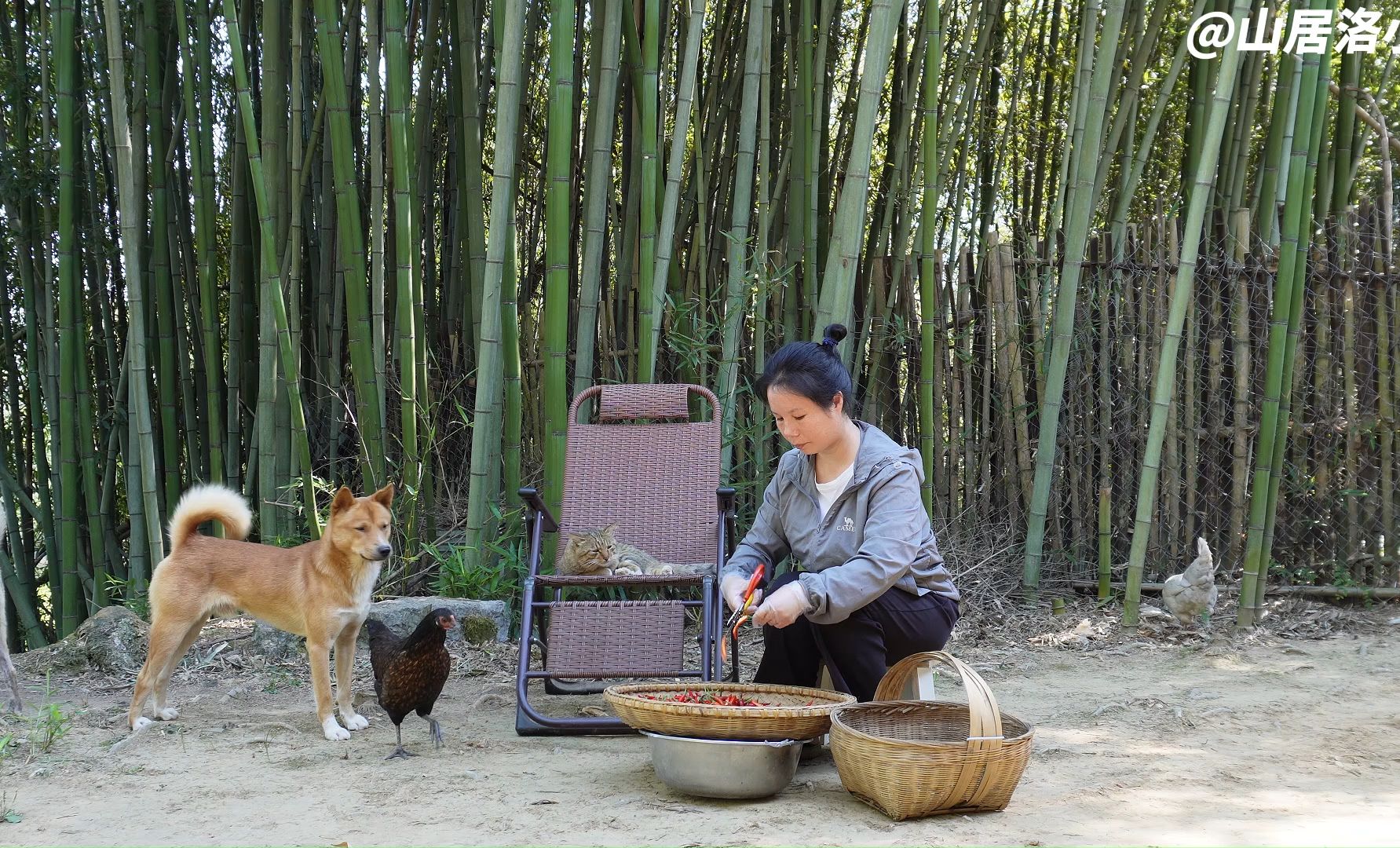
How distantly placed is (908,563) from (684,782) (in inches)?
24.9

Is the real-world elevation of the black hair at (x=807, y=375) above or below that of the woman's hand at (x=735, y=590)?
above

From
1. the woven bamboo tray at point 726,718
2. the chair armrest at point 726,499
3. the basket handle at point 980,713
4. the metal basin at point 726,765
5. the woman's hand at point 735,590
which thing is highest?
the chair armrest at point 726,499

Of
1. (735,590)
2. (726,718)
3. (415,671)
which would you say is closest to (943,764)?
(726,718)

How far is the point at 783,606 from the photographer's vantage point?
2141 mm

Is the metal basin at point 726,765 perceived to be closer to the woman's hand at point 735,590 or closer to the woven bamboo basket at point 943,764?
the woven bamboo basket at point 943,764

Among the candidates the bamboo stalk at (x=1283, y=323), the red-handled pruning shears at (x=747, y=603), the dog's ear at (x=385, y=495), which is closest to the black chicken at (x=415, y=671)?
the dog's ear at (x=385, y=495)

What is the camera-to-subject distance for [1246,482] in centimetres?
453

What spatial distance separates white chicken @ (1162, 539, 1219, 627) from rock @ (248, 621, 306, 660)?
3.17 m

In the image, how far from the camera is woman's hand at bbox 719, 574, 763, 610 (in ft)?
7.86

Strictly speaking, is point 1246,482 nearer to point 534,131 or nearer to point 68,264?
point 534,131

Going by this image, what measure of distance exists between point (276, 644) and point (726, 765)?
7.41 feet

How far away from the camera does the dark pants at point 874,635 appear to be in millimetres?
2389

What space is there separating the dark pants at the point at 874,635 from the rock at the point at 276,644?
2.04 metres

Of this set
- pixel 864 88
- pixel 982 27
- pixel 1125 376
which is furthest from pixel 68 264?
pixel 1125 376
